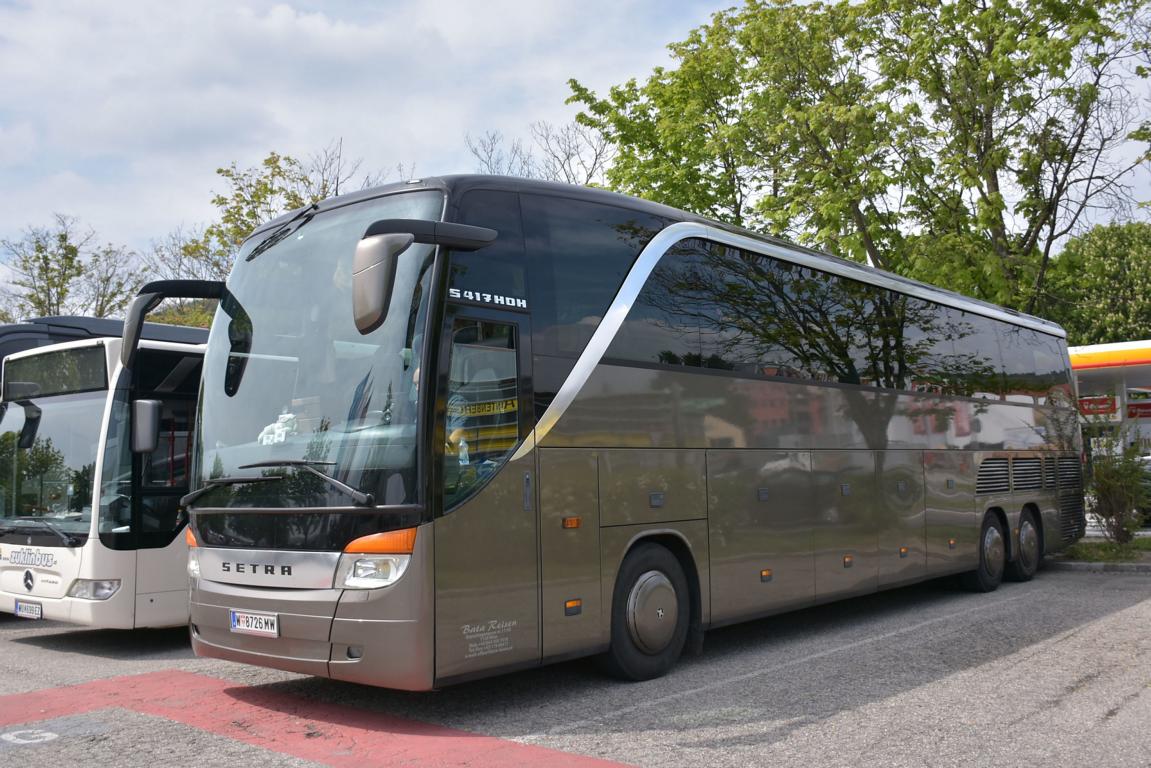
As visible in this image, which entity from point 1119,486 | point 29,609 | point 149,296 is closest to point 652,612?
point 149,296

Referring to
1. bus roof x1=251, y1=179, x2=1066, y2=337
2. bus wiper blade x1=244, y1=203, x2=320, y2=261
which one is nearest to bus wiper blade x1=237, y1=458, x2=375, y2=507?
bus wiper blade x1=244, y1=203, x2=320, y2=261

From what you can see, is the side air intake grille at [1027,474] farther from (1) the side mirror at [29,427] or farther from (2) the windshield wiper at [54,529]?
(1) the side mirror at [29,427]

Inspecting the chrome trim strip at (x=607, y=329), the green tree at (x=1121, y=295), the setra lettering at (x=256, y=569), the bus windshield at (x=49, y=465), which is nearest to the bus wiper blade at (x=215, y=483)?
the setra lettering at (x=256, y=569)

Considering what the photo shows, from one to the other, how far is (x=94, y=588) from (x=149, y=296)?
3.36 meters

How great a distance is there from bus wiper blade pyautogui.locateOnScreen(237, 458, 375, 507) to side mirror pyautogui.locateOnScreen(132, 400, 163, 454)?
166 centimetres

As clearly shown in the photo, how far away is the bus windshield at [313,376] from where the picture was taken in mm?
6438

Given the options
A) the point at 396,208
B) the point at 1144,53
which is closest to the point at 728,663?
the point at 396,208

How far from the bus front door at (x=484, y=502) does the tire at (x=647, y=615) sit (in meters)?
0.99

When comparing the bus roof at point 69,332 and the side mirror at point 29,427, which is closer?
the side mirror at point 29,427

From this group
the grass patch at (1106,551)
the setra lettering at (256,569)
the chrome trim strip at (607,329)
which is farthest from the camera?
the grass patch at (1106,551)

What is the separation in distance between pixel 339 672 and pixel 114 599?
168 inches

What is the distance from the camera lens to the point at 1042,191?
786 inches

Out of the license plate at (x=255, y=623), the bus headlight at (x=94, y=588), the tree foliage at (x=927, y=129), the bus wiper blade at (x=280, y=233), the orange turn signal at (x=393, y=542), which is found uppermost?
the tree foliage at (x=927, y=129)

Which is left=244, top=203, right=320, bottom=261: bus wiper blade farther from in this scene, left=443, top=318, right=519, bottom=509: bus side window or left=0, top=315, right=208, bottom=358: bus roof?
left=0, top=315, right=208, bottom=358: bus roof
